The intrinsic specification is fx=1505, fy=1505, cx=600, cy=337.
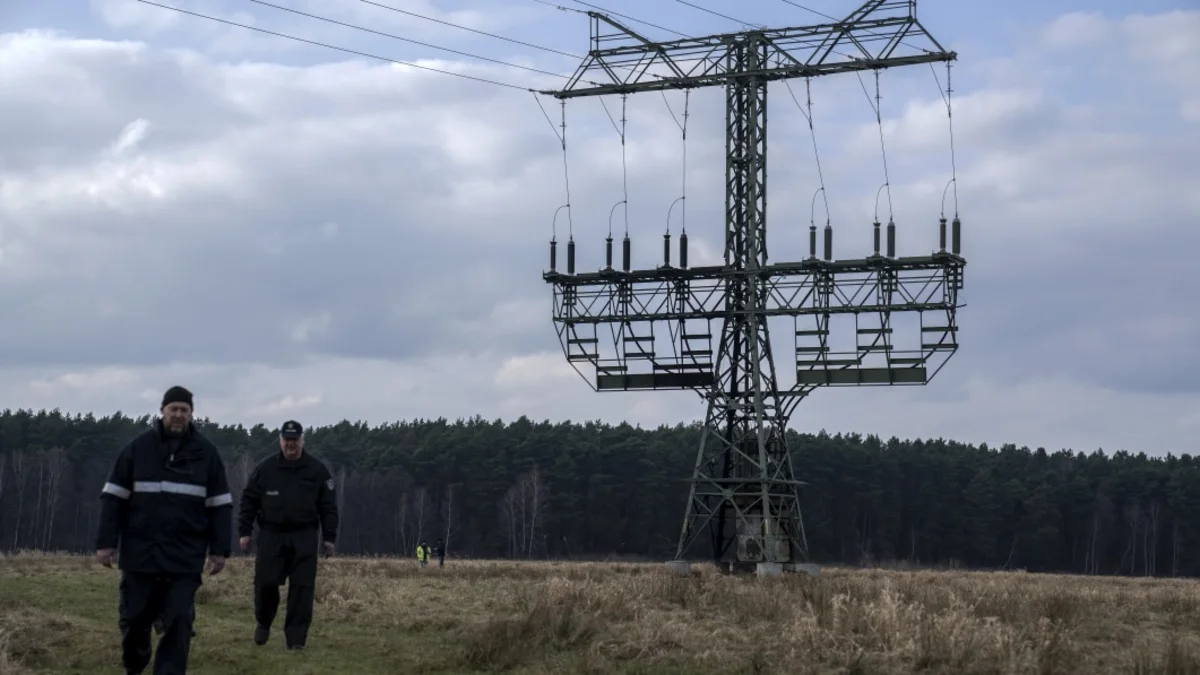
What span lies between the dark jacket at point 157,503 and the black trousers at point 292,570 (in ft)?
11.0

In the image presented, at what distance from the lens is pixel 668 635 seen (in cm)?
1461

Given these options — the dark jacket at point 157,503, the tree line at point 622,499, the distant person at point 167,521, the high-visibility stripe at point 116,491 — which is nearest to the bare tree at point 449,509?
the tree line at point 622,499

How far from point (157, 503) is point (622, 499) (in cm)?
9612

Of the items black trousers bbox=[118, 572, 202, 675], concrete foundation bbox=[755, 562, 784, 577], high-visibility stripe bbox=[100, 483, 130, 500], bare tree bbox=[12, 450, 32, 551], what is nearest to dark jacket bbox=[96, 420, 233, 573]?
high-visibility stripe bbox=[100, 483, 130, 500]

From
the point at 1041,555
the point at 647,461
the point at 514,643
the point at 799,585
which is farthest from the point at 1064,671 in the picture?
the point at 1041,555

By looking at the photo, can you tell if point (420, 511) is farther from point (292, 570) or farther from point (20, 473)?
point (292, 570)

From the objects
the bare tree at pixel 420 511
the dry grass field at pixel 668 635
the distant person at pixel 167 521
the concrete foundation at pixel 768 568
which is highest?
the bare tree at pixel 420 511

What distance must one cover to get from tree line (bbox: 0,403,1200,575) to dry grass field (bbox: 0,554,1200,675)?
263 ft

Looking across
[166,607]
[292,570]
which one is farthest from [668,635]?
[166,607]

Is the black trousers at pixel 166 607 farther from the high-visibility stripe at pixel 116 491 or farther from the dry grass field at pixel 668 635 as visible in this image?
the dry grass field at pixel 668 635

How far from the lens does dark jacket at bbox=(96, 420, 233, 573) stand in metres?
10.8

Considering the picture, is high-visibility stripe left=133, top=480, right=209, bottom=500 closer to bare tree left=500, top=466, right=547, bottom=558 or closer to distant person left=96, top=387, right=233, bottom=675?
distant person left=96, top=387, right=233, bottom=675

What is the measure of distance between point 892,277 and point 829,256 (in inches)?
63.3

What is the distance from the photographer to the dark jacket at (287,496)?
1440 centimetres
